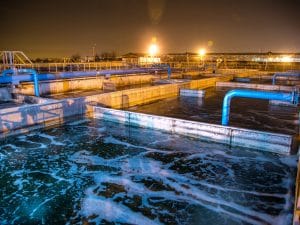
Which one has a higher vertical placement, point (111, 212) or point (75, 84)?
point (75, 84)

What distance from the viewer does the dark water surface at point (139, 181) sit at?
438 centimetres

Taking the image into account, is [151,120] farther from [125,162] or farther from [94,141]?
[125,162]

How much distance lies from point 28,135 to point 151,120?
162 inches

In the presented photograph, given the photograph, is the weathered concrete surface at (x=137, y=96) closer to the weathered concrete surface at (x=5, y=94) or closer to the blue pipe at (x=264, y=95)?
the weathered concrete surface at (x=5, y=94)

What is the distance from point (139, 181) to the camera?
5.55 meters

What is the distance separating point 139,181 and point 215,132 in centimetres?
328

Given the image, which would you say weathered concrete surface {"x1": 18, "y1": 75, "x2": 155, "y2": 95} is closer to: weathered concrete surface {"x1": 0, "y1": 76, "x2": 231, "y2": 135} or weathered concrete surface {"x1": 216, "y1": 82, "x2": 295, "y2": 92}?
weathered concrete surface {"x1": 0, "y1": 76, "x2": 231, "y2": 135}

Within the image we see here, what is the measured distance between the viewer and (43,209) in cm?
450

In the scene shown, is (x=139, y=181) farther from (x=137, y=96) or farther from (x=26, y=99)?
(x=137, y=96)

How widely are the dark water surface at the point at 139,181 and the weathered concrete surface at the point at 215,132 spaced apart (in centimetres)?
29

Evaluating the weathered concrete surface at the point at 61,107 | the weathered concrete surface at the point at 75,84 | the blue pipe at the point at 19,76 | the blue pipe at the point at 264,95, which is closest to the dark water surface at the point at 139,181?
the weathered concrete surface at the point at 61,107

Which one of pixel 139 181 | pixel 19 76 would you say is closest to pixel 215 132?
pixel 139 181

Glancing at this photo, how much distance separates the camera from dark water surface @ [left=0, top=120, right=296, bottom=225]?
438cm

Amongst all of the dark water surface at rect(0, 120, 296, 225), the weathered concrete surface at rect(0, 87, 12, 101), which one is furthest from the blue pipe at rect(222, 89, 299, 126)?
the weathered concrete surface at rect(0, 87, 12, 101)
